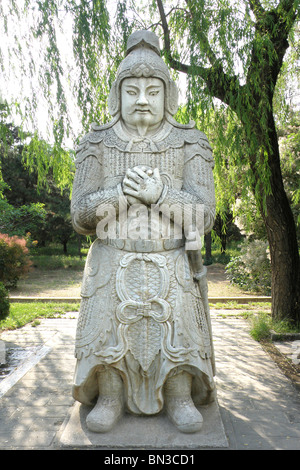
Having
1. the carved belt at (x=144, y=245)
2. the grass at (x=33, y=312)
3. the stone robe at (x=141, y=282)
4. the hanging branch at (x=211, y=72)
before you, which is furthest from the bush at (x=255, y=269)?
the carved belt at (x=144, y=245)

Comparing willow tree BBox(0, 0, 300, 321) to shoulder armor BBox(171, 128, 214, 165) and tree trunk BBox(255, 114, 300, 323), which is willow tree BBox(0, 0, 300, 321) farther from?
shoulder armor BBox(171, 128, 214, 165)

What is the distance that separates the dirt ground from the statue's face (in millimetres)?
6841

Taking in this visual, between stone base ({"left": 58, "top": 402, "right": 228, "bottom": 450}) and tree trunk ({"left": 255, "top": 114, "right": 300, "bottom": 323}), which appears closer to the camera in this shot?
stone base ({"left": 58, "top": 402, "right": 228, "bottom": 450})

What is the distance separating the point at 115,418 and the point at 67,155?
3822 mm

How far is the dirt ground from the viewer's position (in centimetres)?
978

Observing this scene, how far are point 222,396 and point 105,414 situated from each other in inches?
54.0

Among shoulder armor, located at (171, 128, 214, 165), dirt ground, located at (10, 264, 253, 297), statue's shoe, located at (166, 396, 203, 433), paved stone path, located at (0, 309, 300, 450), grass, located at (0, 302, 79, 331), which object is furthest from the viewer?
dirt ground, located at (10, 264, 253, 297)

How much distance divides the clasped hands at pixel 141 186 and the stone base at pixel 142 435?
1473mm

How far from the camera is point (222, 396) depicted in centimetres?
359

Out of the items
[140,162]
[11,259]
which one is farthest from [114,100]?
[11,259]

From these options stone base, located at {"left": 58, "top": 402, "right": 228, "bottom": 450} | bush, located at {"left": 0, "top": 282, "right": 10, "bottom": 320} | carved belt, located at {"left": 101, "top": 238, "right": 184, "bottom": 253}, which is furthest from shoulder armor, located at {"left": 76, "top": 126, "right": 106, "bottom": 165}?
bush, located at {"left": 0, "top": 282, "right": 10, "bottom": 320}

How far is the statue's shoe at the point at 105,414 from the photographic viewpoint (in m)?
2.56

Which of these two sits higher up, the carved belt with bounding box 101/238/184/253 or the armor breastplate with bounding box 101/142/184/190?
the armor breastplate with bounding box 101/142/184/190

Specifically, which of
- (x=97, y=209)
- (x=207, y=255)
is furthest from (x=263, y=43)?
(x=207, y=255)
